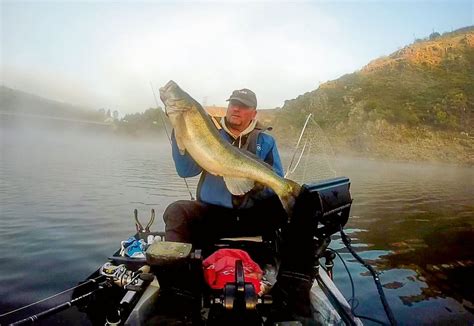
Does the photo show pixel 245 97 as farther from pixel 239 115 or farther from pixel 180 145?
pixel 180 145

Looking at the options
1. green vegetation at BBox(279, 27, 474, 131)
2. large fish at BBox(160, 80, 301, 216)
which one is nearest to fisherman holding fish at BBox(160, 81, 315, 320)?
large fish at BBox(160, 80, 301, 216)

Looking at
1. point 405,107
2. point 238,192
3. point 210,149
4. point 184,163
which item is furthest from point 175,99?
point 405,107

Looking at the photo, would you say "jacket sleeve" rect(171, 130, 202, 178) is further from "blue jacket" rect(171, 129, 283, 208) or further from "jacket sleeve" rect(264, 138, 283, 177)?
"jacket sleeve" rect(264, 138, 283, 177)

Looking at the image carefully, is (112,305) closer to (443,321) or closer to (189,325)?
(189,325)

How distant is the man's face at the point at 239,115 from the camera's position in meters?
5.35

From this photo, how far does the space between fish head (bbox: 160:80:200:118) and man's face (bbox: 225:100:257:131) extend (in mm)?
1071

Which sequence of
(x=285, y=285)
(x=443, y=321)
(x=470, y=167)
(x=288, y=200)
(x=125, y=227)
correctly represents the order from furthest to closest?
(x=470, y=167) < (x=125, y=227) < (x=443, y=321) < (x=288, y=200) < (x=285, y=285)

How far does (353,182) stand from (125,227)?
1978cm

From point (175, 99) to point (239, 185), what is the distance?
4.56 feet

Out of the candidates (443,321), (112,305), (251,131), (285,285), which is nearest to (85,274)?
(112,305)

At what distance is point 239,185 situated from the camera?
184 inches

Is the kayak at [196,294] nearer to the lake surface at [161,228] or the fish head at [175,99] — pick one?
the fish head at [175,99]

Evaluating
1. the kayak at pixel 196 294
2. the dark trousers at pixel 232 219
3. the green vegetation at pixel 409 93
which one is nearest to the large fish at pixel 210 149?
the dark trousers at pixel 232 219

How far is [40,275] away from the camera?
7.19 metres
